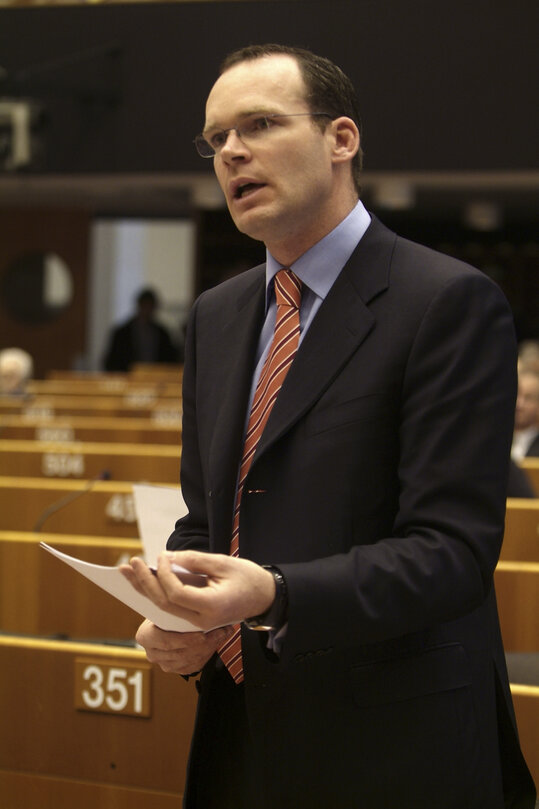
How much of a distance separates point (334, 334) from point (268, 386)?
0.11m

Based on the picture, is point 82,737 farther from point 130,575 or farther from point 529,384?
point 529,384

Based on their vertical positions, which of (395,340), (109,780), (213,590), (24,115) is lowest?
(109,780)

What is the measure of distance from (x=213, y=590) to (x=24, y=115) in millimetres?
9654

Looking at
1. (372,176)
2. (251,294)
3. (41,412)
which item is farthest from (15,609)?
(372,176)

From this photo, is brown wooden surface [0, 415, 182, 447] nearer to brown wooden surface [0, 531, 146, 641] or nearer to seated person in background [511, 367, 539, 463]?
seated person in background [511, 367, 539, 463]

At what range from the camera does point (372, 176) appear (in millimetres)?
9867

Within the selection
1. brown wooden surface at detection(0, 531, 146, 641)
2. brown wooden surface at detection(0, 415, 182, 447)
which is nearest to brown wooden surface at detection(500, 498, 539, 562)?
brown wooden surface at detection(0, 531, 146, 641)

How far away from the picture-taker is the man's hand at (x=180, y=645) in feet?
3.91

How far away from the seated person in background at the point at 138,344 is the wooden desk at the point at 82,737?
10366 mm

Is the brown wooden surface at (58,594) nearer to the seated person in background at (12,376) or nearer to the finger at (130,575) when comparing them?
the finger at (130,575)

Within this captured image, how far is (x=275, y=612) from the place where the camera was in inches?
42.3

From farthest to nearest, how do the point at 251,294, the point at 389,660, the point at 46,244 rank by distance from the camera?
the point at 46,244 < the point at 251,294 < the point at 389,660

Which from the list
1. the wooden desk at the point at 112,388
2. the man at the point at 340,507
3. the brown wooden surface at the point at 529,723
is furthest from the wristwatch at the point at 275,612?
the wooden desk at the point at 112,388

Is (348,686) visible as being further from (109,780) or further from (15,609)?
(15,609)
